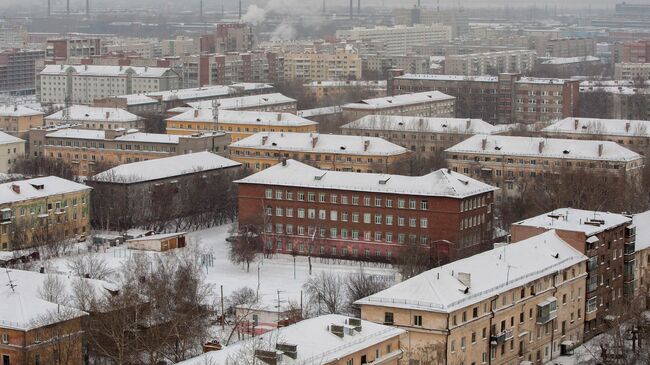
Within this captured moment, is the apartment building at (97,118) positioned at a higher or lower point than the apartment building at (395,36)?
lower

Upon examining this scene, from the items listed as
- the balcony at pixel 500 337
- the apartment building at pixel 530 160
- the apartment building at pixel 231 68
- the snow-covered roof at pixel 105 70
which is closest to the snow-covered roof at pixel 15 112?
the snow-covered roof at pixel 105 70

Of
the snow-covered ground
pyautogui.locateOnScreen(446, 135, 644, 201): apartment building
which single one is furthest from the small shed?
pyautogui.locateOnScreen(446, 135, 644, 201): apartment building

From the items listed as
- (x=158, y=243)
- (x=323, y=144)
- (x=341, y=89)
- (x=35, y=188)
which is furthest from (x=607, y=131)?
(x=341, y=89)

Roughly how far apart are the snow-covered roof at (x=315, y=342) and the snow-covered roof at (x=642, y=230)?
29.5 ft

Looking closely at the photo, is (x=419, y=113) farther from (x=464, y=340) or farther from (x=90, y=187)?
(x=464, y=340)

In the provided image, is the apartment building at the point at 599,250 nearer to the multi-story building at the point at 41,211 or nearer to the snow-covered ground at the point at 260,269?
the snow-covered ground at the point at 260,269

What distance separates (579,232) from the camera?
2500 centimetres

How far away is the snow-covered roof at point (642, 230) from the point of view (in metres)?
27.7

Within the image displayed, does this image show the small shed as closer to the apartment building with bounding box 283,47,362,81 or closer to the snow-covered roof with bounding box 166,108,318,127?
the snow-covered roof with bounding box 166,108,318,127

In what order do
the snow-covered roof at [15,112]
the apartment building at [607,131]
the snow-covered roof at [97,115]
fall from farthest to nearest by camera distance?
the snow-covered roof at [15,112] < the snow-covered roof at [97,115] < the apartment building at [607,131]

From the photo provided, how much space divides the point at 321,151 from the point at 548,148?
6171 millimetres

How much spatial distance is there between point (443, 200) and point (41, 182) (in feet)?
30.3

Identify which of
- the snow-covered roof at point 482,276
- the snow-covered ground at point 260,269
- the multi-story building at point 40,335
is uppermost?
the snow-covered roof at point 482,276

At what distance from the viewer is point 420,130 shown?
1815 inches
